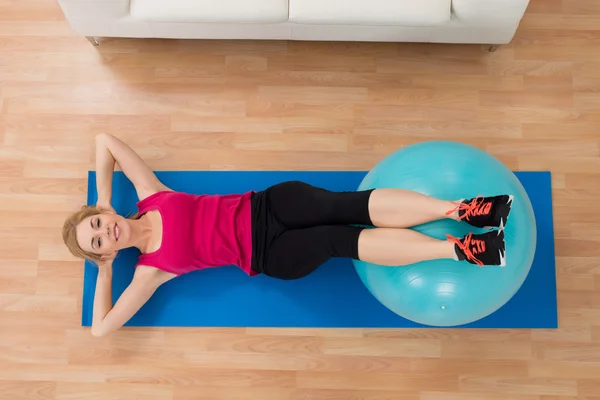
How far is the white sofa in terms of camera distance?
2.42 metres

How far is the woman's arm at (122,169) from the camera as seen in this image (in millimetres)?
2332

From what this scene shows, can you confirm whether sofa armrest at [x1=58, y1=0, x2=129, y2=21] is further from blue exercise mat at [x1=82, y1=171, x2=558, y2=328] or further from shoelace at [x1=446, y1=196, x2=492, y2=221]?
shoelace at [x1=446, y1=196, x2=492, y2=221]

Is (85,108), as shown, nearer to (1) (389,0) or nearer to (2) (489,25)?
(1) (389,0)

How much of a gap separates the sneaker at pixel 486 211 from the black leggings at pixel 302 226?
1.21 ft

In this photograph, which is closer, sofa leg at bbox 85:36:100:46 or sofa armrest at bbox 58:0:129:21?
sofa armrest at bbox 58:0:129:21

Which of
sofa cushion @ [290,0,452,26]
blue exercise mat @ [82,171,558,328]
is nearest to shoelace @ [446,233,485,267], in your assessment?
blue exercise mat @ [82,171,558,328]

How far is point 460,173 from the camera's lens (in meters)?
1.95

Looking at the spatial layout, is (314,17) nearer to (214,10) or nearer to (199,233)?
(214,10)

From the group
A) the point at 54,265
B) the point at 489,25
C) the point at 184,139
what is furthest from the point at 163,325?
the point at 489,25

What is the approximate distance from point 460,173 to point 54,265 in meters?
1.93

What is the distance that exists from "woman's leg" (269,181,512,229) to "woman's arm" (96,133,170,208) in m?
0.54

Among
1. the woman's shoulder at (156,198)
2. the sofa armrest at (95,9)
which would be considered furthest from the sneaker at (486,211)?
the sofa armrest at (95,9)

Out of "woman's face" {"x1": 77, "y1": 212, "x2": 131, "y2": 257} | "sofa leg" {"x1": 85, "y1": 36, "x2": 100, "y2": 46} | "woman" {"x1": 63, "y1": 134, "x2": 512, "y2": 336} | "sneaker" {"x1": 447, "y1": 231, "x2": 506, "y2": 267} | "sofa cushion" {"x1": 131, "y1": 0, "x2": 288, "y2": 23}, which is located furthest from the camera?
"sofa leg" {"x1": 85, "y1": 36, "x2": 100, "y2": 46}

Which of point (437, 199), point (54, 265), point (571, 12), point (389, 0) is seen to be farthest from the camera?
point (571, 12)
